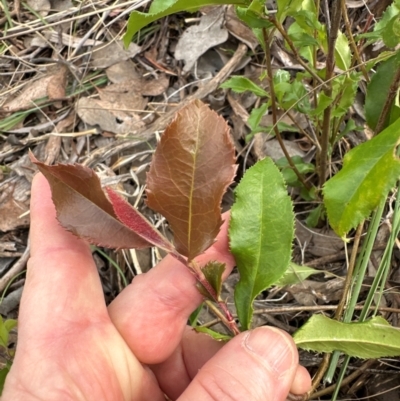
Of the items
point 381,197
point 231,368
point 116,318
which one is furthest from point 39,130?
point 381,197

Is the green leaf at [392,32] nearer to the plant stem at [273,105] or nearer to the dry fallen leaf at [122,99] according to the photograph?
the plant stem at [273,105]

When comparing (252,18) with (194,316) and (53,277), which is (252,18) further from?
(194,316)

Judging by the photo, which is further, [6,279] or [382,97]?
[6,279]

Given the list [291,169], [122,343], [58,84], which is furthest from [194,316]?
[58,84]

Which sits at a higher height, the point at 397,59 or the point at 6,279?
the point at 397,59

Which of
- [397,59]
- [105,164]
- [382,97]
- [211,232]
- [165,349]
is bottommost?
[165,349]

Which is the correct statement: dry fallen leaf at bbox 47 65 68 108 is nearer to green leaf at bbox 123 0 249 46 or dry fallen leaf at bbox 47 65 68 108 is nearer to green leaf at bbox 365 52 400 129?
green leaf at bbox 123 0 249 46

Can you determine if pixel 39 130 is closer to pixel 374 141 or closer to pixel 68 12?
pixel 68 12
